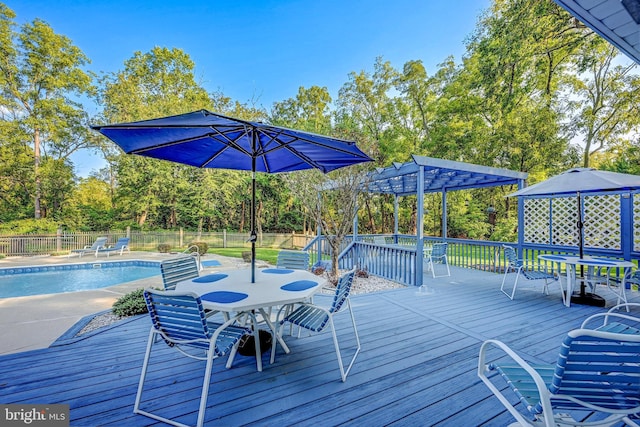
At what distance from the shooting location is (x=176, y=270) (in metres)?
3.03

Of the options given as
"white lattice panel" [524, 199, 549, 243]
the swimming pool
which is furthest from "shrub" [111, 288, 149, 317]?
"white lattice panel" [524, 199, 549, 243]

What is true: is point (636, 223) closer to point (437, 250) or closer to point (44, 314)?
point (437, 250)

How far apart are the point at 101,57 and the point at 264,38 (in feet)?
37.7

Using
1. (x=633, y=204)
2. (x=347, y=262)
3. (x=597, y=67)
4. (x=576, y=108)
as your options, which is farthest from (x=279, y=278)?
(x=597, y=67)

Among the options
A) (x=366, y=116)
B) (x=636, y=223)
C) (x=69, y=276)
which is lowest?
(x=69, y=276)

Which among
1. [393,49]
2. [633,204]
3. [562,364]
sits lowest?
[562,364]

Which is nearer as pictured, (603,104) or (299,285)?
(299,285)

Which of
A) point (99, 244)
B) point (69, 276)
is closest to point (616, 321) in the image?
point (69, 276)


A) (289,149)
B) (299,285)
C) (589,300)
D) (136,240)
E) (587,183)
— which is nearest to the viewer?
(299,285)

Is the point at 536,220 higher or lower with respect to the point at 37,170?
lower

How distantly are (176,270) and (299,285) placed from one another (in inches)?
60.6

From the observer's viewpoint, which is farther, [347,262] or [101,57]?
[101,57]

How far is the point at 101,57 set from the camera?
15.5 m

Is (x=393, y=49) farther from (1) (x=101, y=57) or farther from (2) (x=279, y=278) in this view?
(1) (x=101, y=57)
